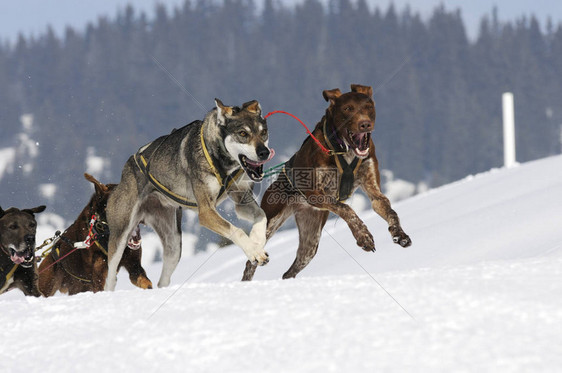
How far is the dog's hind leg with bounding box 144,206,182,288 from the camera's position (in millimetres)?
5543

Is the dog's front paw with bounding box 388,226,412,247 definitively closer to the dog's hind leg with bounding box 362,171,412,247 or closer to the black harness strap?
the dog's hind leg with bounding box 362,171,412,247

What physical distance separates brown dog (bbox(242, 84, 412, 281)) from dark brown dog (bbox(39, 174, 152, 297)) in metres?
1.54

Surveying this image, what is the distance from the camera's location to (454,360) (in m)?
2.79

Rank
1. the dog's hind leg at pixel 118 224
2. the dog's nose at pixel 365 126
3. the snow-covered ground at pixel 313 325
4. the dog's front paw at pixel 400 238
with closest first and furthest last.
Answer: the snow-covered ground at pixel 313 325, the dog's front paw at pixel 400 238, the dog's nose at pixel 365 126, the dog's hind leg at pixel 118 224

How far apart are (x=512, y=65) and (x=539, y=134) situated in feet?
60.9

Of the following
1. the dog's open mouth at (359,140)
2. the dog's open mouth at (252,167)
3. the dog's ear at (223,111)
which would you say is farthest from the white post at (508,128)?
the dog's open mouth at (252,167)

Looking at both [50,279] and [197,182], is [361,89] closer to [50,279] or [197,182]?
[197,182]

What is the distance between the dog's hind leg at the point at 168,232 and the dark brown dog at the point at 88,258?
1.16ft

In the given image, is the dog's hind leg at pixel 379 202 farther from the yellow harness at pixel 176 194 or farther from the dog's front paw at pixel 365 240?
the yellow harness at pixel 176 194

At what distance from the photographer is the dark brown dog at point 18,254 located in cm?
594

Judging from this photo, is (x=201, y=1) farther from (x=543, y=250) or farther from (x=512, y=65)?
(x=543, y=250)

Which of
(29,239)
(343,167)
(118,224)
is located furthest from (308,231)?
(29,239)

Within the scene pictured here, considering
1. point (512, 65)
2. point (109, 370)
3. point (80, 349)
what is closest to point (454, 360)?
point (109, 370)

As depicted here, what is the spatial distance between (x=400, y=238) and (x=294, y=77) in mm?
121988
